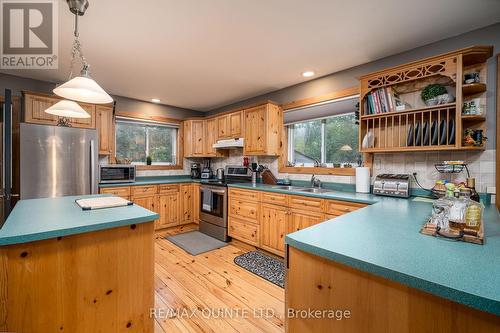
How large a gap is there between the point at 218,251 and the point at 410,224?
2556mm

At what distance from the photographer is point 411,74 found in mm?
2252

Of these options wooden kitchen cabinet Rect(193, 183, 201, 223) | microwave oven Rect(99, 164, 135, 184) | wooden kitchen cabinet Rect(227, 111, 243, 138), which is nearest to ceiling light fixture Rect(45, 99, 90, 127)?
microwave oven Rect(99, 164, 135, 184)

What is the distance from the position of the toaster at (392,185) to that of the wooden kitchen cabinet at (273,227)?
3.53ft

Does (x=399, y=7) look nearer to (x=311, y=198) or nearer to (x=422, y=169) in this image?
(x=422, y=169)

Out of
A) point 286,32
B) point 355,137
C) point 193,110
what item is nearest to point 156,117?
point 193,110

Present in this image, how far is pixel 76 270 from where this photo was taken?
1.20 meters

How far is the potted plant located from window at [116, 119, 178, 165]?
429cm

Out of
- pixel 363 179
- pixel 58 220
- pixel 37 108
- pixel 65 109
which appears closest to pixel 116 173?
pixel 37 108

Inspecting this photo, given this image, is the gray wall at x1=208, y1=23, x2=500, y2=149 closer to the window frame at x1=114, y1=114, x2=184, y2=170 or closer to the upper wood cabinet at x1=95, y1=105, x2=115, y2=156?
the window frame at x1=114, y1=114, x2=184, y2=170

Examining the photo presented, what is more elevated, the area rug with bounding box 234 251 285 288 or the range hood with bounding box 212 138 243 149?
the range hood with bounding box 212 138 243 149

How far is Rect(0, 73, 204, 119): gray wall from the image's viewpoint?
121 inches

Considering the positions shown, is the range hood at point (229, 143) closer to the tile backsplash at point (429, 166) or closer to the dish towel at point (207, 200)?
the dish towel at point (207, 200)

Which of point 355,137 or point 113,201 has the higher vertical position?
point 355,137

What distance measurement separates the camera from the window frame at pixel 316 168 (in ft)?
9.21
